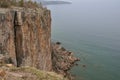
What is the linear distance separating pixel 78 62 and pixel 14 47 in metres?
31.8

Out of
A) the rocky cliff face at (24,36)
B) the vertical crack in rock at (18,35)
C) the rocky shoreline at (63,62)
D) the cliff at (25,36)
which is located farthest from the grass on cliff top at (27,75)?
the rocky shoreline at (63,62)

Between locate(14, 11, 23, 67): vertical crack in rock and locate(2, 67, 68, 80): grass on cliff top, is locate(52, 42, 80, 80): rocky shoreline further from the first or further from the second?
locate(2, 67, 68, 80): grass on cliff top

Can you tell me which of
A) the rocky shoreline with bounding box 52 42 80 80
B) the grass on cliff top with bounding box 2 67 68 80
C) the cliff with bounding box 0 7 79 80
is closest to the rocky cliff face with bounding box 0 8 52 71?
the cliff with bounding box 0 7 79 80

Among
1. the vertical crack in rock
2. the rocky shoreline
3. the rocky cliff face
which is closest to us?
the rocky cliff face

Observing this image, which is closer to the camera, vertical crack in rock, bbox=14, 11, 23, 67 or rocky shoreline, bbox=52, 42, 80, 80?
vertical crack in rock, bbox=14, 11, 23, 67

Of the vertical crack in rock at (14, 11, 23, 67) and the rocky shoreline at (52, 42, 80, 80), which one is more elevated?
the vertical crack in rock at (14, 11, 23, 67)

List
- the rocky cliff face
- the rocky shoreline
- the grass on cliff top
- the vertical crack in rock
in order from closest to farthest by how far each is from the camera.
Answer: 1. the grass on cliff top
2. the rocky cliff face
3. the vertical crack in rock
4. the rocky shoreline

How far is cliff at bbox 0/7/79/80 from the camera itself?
89.3 feet

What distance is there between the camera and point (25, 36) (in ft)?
101

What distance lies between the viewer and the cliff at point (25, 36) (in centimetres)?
2722

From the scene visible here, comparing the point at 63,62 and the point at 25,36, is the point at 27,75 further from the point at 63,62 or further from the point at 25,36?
the point at 63,62

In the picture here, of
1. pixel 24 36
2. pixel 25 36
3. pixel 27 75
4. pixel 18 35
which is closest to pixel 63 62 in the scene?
pixel 25 36

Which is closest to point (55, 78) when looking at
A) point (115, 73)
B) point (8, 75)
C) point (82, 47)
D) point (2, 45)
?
point (8, 75)

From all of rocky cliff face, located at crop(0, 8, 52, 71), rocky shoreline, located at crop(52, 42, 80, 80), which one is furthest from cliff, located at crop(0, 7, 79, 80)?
rocky shoreline, located at crop(52, 42, 80, 80)
